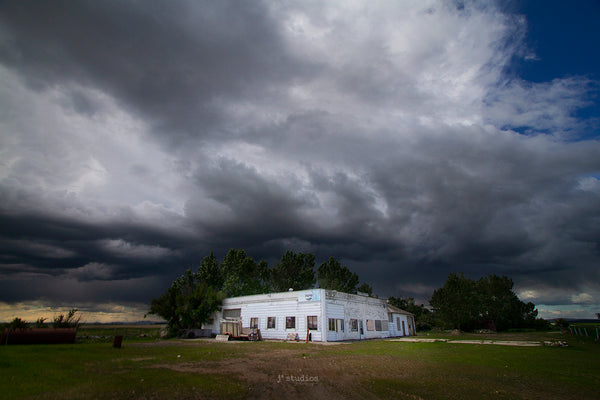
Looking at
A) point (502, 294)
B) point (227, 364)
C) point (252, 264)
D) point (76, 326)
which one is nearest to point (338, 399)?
point (227, 364)

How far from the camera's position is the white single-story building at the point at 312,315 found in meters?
30.2

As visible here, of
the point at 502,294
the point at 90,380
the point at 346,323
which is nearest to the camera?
the point at 90,380

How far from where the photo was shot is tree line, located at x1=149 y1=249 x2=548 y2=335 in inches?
2251

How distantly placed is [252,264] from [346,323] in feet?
110

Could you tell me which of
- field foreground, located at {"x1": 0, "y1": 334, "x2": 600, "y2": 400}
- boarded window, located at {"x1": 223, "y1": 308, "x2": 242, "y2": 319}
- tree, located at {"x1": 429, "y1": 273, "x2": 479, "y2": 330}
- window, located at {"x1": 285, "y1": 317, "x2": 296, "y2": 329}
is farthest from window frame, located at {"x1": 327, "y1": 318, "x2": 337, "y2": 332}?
tree, located at {"x1": 429, "y1": 273, "x2": 479, "y2": 330}

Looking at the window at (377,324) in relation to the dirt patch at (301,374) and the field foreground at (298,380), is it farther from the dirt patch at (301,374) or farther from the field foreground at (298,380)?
the dirt patch at (301,374)

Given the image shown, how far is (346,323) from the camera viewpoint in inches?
1291

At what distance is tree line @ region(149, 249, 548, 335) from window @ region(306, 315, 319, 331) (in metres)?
25.6

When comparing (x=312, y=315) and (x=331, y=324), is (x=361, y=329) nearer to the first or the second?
(x=331, y=324)

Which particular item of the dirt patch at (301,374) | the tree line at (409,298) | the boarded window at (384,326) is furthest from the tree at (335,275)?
the dirt patch at (301,374)

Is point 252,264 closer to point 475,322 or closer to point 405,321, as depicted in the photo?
A: point 405,321

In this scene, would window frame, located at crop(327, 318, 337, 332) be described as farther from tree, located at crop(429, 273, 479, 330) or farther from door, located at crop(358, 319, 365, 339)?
tree, located at crop(429, 273, 479, 330)

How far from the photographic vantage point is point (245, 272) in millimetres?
61531

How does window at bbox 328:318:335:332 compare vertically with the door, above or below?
above
